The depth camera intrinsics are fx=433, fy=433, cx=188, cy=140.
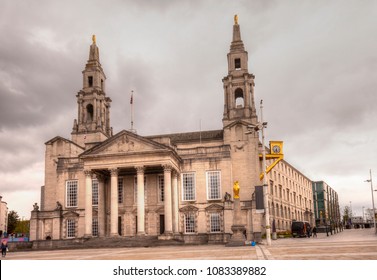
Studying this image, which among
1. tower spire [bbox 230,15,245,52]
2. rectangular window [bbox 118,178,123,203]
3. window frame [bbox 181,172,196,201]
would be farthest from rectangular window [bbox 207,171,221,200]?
tower spire [bbox 230,15,245,52]

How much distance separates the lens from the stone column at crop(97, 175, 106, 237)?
53.0 metres

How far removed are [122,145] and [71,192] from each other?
1256 centimetres

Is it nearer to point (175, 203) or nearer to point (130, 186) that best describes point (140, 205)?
point (175, 203)

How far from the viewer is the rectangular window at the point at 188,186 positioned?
54688mm

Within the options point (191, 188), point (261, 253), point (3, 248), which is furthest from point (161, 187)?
point (261, 253)

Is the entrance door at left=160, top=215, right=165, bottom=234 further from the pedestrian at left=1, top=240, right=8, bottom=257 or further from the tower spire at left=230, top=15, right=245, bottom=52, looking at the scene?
the tower spire at left=230, top=15, right=245, bottom=52

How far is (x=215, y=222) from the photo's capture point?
53.5 meters

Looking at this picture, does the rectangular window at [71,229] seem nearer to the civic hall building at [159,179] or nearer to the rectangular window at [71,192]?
the civic hall building at [159,179]

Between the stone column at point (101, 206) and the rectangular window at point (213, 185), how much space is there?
43.1 ft

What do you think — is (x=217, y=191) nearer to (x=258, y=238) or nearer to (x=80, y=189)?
(x=258, y=238)

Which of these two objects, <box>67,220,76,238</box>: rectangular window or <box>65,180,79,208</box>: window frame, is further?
<box>65,180,79,208</box>: window frame

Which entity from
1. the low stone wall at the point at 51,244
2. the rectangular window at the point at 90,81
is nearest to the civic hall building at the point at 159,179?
the low stone wall at the point at 51,244
